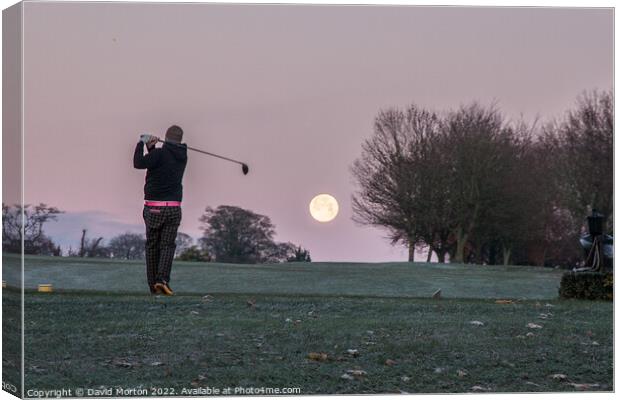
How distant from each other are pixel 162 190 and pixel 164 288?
1.30 m

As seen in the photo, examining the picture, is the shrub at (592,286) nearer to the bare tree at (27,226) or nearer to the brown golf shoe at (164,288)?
the brown golf shoe at (164,288)

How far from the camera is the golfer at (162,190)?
44.4 feet

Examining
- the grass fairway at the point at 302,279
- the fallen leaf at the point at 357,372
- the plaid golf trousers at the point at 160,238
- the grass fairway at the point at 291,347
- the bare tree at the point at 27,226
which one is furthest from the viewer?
the grass fairway at the point at 302,279

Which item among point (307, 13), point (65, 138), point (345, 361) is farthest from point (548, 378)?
point (65, 138)

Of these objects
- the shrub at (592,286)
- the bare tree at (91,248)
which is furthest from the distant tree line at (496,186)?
the bare tree at (91,248)

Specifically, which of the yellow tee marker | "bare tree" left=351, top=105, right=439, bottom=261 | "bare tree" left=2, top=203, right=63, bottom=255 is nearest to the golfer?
"bare tree" left=2, top=203, right=63, bottom=255

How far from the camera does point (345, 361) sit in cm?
1269

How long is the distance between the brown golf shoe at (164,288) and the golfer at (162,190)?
0.29 m

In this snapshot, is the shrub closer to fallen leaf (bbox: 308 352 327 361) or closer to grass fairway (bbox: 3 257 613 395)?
grass fairway (bbox: 3 257 613 395)

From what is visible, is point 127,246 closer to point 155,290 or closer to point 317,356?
point 155,290

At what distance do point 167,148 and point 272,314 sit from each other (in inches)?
91.3

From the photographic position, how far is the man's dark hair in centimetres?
1366

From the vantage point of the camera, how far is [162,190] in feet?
45.0

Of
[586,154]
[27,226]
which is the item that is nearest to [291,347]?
[27,226]
